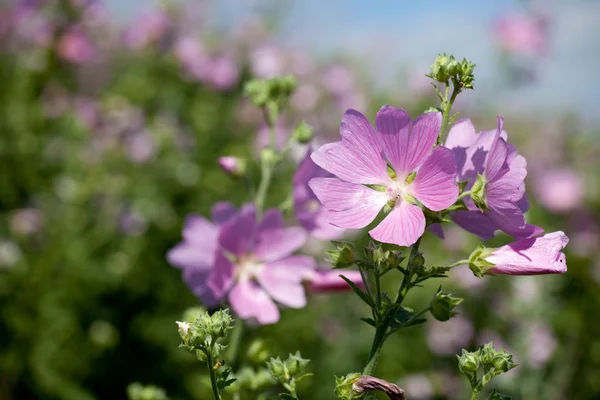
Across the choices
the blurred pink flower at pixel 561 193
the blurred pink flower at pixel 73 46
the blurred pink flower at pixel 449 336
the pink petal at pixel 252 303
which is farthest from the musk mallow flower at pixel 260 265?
the blurred pink flower at pixel 561 193

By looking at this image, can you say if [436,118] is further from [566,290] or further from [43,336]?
[566,290]

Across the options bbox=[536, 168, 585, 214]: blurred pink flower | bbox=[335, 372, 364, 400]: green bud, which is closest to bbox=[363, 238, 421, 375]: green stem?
bbox=[335, 372, 364, 400]: green bud

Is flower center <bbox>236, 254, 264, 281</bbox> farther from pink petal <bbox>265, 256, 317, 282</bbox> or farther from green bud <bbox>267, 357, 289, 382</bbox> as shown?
green bud <bbox>267, 357, 289, 382</bbox>

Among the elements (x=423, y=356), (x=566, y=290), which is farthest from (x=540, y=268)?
(x=566, y=290)

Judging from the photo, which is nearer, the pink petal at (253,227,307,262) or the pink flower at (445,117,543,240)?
the pink flower at (445,117,543,240)

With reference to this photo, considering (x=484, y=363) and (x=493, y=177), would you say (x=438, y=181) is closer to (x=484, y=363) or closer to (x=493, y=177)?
(x=493, y=177)

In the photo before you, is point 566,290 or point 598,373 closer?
point 598,373

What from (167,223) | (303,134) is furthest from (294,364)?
(167,223)
